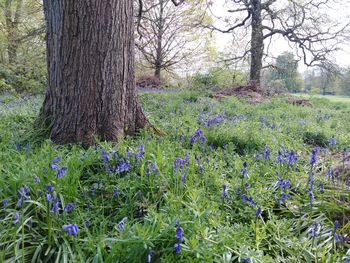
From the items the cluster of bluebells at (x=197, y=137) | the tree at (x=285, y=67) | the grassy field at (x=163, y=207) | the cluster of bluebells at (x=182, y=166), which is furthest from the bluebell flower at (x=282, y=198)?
the tree at (x=285, y=67)

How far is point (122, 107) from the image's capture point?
320 centimetres

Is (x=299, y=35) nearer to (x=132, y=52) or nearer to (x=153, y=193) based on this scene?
(x=132, y=52)

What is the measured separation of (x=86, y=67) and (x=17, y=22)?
13482 mm

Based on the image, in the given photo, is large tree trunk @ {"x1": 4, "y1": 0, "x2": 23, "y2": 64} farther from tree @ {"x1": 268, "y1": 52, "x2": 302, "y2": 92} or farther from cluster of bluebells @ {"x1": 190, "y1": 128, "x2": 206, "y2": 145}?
Answer: tree @ {"x1": 268, "y1": 52, "x2": 302, "y2": 92}

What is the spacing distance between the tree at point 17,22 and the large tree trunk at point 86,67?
350 inches

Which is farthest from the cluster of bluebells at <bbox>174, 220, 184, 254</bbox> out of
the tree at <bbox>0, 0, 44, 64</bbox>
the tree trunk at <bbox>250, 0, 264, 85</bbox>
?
the tree trunk at <bbox>250, 0, 264, 85</bbox>

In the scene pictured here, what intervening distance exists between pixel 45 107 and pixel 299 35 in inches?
458

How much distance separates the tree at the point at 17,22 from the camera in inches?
474

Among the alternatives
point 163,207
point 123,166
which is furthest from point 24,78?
point 163,207

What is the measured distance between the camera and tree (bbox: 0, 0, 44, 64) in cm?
1204

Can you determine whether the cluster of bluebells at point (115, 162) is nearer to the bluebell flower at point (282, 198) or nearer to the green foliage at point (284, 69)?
the bluebell flower at point (282, 198)

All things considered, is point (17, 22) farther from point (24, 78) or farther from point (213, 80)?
point (213, 80)

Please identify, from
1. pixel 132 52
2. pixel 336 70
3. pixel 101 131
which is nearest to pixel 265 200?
pixel 101 131

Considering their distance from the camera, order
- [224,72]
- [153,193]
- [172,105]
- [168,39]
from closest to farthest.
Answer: [153,193]
[172,105]
[224,72]
[168,39]
